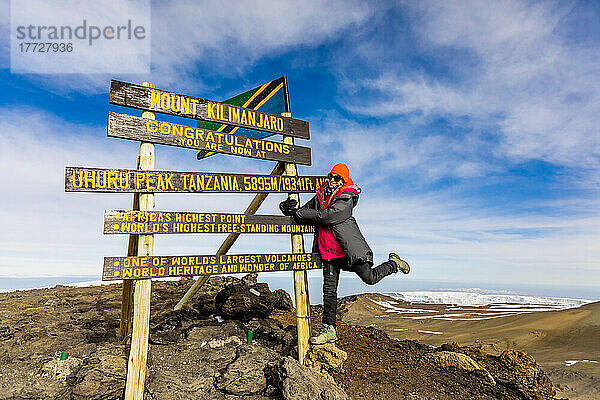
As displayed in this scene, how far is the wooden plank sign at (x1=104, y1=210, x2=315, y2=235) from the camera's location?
198 inches

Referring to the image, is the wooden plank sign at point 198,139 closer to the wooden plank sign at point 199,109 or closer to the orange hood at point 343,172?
the wooden plank sign at point 199,109

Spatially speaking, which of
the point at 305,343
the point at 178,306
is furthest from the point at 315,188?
the point at 178,306

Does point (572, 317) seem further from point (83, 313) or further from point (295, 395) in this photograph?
point (83, 313)

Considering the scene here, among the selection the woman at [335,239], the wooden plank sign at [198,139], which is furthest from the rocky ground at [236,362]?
the wooden plank sign at [198,139]

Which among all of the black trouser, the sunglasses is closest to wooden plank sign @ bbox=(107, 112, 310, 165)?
the sunglasses

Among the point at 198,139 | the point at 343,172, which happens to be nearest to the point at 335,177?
the point at 343,172

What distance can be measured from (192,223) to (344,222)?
7.36ft

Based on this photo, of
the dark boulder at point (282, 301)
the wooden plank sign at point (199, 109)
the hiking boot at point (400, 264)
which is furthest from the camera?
the dark boulder at point (282, 301)

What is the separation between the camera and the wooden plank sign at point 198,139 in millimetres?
5156

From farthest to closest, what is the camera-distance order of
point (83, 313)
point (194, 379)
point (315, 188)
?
1. point (83, 313)
2. point (315, 188)
3. point (194, 379)

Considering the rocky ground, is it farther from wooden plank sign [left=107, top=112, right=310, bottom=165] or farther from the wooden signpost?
wooden plank sign [left=107, top=112, right=310, bottom=165]

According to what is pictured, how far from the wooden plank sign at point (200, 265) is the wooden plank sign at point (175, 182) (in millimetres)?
892

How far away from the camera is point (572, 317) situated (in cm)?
1028

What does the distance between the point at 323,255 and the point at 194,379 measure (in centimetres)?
252
